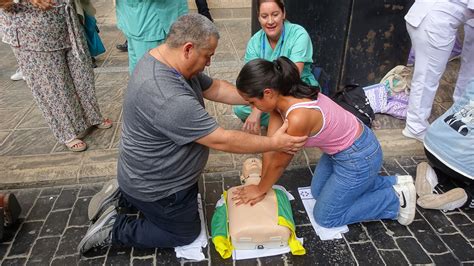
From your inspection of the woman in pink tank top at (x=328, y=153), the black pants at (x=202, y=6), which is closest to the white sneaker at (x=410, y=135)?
the woman in pink tank top at (x=328, y=153)

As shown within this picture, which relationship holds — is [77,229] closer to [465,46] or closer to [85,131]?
[85,131]

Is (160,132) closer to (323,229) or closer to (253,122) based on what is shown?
(253,122)

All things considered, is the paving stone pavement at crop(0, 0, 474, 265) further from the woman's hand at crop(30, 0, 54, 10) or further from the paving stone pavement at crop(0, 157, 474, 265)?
the woman's hand at crop(30, 0, 54, 10)

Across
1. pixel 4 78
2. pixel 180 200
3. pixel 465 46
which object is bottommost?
pixel 4 78

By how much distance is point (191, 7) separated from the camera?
755cm

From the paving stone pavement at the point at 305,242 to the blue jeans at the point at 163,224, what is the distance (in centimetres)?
12

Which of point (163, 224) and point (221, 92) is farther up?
point (221, 92)

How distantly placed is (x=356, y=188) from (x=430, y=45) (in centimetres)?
166

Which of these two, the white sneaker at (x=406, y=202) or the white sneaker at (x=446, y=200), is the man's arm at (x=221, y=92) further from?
the white sneaker at (x=446, y=200)

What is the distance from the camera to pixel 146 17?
299cm

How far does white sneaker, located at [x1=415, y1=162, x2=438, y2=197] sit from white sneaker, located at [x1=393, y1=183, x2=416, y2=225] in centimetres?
36

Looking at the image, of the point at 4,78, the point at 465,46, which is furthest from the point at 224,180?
the point at 4,78

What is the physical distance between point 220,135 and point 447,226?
6.07ft

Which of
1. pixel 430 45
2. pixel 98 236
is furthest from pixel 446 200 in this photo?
pixel 98 236
